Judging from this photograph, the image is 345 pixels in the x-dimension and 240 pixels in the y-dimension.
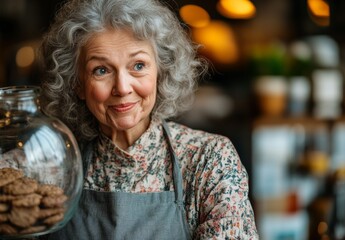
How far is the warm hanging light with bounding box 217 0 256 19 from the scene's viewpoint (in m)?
3.55

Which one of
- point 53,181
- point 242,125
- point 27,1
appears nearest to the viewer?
point 53,181

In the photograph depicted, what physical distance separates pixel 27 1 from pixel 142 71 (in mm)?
3926

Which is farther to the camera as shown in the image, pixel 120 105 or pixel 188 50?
pixel 188 50

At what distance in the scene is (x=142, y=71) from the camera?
170 cm

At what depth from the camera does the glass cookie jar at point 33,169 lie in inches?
50.4

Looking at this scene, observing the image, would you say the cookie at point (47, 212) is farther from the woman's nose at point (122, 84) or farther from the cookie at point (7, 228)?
the woman's nose at point (122, 84)

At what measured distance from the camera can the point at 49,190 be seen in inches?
52.1

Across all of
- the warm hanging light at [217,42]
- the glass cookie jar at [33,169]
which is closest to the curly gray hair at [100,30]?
the glass cookie jar at [33,169]

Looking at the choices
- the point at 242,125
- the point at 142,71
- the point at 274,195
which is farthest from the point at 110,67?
the point at 274,195

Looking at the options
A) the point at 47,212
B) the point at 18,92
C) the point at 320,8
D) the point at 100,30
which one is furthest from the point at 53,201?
the point at 320,8

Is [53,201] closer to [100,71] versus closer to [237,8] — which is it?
[100,71]

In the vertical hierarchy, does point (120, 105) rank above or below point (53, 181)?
above

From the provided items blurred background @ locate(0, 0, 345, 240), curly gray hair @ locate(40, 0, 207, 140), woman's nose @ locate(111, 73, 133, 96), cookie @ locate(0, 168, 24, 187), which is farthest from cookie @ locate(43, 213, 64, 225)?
blurred background @ locate(0, 0, 345, 240)

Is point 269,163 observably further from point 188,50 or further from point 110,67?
point 110,67
